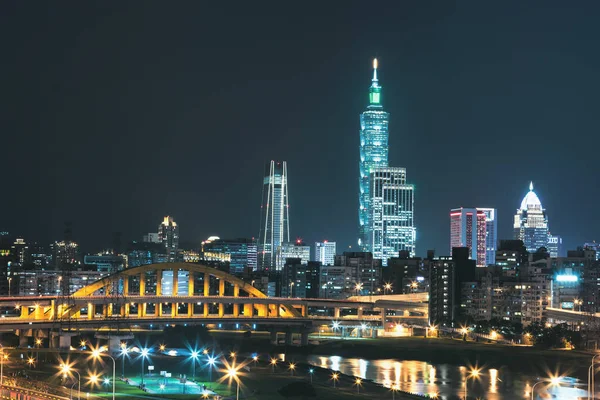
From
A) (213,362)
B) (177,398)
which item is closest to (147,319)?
(213,362)

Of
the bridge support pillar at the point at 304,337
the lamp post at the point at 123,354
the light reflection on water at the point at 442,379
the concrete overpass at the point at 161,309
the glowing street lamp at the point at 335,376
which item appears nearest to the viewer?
the light reflection on water at the point at 442,379

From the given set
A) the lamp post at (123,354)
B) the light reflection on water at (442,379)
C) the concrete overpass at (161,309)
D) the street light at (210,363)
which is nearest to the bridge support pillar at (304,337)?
the concrete overpass at (161,309)

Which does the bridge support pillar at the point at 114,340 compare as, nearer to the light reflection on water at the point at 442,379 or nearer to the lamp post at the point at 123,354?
the lamp post at the point at 123,354

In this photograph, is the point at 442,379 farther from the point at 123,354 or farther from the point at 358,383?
the point at 123,354

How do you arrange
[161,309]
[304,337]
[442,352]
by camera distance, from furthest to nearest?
[161,309], [304,337], [442,352]

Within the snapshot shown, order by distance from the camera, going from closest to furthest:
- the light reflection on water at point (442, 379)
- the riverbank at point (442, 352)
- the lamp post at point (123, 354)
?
the light reflection on water at point (442, 379)
the lamp post at point (123, 354)
the riverbank at point (442, 352)

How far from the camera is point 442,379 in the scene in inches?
3214

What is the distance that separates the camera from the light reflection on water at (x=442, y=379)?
72.8 metres

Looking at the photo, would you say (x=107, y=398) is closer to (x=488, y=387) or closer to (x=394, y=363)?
(x=488, y=387)

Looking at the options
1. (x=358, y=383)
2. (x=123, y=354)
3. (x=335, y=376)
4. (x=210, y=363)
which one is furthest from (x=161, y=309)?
(x=358, y=383)

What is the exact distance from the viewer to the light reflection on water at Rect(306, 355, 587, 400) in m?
72.8

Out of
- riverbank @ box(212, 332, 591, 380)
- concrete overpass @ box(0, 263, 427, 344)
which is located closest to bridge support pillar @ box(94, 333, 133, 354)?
concrete overpass @ box(0, 263, 427, 344)

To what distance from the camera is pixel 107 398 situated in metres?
60.4

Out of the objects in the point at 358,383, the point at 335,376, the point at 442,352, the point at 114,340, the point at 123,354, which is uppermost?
the point at 114,340
